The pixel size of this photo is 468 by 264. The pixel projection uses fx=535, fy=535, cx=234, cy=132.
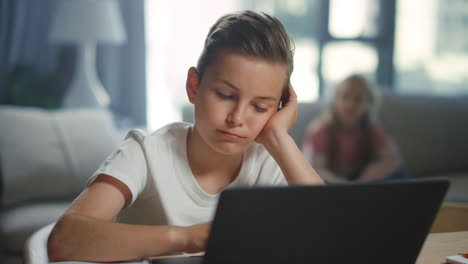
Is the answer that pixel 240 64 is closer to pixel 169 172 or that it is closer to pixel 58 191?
pixel 169 172

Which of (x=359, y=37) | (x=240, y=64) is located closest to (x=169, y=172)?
(x=240, y=64)

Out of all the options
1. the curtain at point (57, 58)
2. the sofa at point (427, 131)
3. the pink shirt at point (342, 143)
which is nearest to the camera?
the pink shirt at point (342, 143)

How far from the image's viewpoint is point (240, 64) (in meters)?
0.96

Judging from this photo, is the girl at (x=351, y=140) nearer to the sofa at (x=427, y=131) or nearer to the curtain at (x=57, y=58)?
the sofa at (x=427, y=131)

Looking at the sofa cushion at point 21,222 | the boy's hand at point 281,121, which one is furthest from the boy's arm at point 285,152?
the sofa cushion at point 21,222

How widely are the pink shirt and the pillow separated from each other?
1.05m

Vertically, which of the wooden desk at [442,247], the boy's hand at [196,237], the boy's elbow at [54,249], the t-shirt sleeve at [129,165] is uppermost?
the t-shirt sleeve at [129,165]

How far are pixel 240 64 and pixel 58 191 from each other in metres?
1.73

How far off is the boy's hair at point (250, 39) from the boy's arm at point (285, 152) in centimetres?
11

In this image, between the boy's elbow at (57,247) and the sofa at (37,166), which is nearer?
the boy's elbow at (57,247)

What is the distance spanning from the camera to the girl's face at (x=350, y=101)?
113 inches

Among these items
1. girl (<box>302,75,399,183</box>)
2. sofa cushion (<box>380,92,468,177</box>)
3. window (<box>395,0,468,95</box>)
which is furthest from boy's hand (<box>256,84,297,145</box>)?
window (<box>395,0,468,95</box>)

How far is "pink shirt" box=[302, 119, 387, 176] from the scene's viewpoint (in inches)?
113

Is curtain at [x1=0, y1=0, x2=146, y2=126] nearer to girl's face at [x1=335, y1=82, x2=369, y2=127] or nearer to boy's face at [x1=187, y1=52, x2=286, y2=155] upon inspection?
girl's face at [x1=335, y1=82, x2=369, y2=127]
